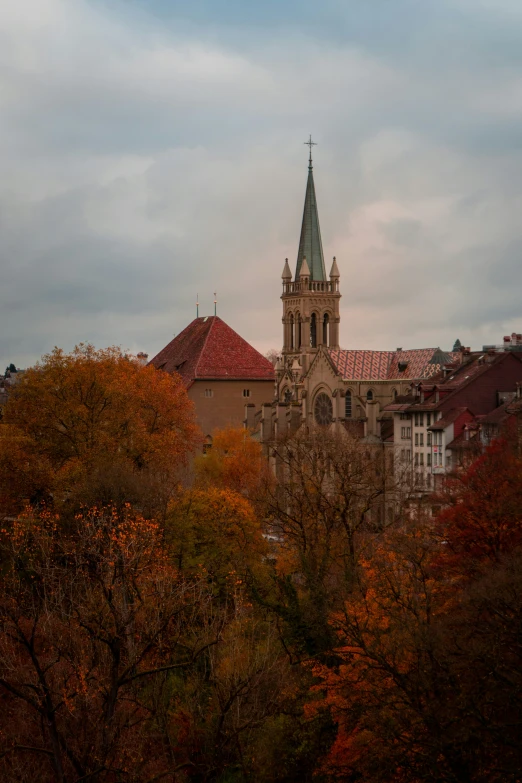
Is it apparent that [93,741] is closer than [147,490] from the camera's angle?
Yes

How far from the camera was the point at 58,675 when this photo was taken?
32656 mm

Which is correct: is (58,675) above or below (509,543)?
below

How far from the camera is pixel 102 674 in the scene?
32906 mm

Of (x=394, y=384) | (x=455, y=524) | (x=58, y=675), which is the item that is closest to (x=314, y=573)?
(x=455, y=524)

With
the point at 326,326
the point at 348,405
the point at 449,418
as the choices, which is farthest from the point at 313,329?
the point at 449,418

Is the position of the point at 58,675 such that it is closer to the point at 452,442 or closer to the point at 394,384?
the point at 452,442

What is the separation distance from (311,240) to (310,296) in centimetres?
715

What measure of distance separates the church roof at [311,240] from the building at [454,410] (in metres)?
68.3

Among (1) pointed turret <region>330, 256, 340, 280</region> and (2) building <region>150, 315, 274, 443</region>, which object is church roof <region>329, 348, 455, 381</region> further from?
(1) pointed turret <region>330, 256, 340, 280</region>

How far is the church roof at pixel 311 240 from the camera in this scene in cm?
15800

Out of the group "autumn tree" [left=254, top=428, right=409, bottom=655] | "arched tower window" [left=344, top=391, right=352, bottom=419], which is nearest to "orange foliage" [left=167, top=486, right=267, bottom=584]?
"autumn tree" [left=254, top=428, right=409, bottom=655]

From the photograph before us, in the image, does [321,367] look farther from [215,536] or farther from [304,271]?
[215,536]

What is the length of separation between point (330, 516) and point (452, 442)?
29.5 meters

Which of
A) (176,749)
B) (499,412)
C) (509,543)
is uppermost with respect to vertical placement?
(499,412)
